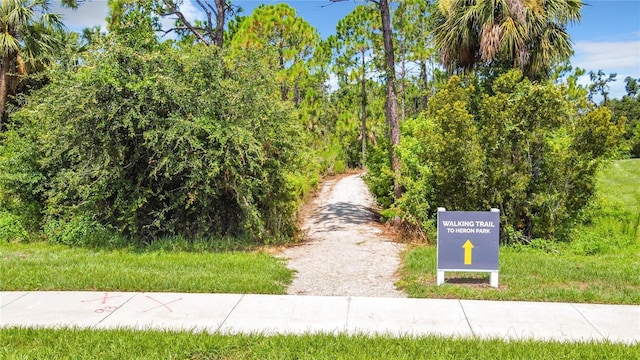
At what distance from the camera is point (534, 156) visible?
10.5 metres

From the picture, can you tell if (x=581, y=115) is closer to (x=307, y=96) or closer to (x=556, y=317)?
(x=556, y=317)

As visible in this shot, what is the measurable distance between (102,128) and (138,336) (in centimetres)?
537

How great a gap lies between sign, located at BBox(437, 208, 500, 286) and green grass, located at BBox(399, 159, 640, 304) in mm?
297

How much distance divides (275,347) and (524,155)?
24.2 ft

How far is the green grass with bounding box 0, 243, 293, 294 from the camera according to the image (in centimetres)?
700

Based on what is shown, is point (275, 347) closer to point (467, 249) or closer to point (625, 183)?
point (467, 249)

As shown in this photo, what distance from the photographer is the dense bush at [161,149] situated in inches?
363

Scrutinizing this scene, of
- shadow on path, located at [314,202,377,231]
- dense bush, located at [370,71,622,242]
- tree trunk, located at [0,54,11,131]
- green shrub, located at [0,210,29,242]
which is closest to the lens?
dense bush, located at [370,71,622,242]

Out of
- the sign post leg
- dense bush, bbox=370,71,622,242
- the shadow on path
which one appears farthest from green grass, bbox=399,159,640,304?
the shadow on path

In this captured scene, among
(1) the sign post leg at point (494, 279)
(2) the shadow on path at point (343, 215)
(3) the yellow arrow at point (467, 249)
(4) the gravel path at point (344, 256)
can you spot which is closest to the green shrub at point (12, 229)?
(4) the gravel path at point (344, 256)

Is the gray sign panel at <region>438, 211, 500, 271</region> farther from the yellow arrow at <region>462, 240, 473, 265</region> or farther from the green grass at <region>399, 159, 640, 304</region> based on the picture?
the green grass at <region>399, 159, 640, 304</region>

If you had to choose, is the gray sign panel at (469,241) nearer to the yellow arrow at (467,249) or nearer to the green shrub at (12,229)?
the yellow arrow at (467,249)

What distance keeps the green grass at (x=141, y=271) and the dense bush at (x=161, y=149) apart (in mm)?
958


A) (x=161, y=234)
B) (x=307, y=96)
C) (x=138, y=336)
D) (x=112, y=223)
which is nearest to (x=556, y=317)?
(x=138, y=336)
